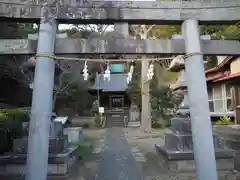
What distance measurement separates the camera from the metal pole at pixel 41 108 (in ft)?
12.0

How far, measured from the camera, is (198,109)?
156 inches

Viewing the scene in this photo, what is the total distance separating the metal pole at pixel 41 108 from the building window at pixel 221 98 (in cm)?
1381

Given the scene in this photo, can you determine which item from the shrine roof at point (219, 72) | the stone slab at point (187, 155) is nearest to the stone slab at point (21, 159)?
the stone slab at point (187, 155)

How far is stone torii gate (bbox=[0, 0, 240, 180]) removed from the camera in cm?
379

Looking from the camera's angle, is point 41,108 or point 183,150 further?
point 183,150

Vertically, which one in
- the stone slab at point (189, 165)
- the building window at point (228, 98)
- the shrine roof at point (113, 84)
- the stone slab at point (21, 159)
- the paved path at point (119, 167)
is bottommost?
the paved path at point (119, 167)

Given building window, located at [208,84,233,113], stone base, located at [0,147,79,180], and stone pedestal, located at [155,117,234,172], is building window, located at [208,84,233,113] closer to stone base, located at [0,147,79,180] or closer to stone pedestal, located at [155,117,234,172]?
stone pedestal, located at [155,117,234,172]

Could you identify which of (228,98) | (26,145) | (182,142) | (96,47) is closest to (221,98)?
(228,98)

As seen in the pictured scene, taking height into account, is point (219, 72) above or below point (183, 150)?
above

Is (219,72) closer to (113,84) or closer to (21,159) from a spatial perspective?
(21,159)

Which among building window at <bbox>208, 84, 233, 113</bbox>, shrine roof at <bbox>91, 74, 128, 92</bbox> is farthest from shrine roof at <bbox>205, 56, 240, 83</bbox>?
shrine roof at <bbox>91, 74, 128, 92</bbox>

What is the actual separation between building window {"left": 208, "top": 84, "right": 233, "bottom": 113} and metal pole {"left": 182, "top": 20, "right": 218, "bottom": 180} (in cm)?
1225

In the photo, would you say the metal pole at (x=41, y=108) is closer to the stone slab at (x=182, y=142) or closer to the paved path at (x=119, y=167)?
the paved path at (x=119, y=167)

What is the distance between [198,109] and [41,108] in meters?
2.67
